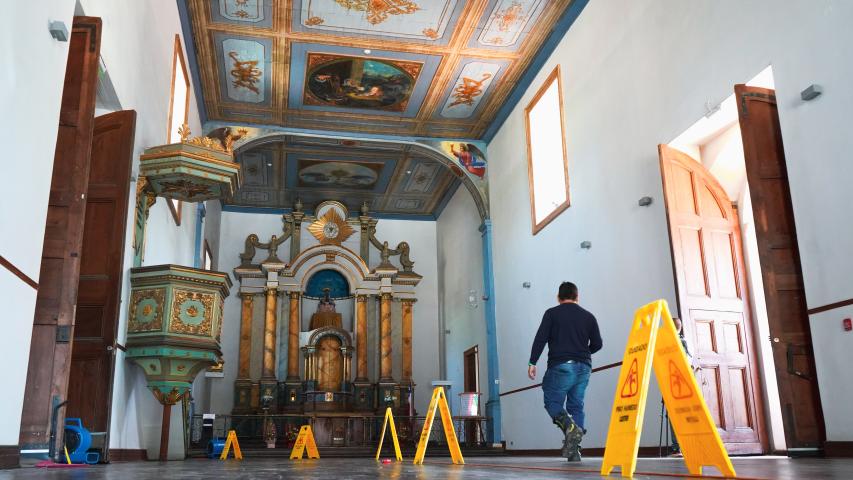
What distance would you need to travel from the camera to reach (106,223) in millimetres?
6637

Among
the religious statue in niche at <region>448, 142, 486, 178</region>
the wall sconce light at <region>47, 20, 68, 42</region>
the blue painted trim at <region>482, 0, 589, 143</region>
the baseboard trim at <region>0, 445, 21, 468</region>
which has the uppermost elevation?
the blue painted trim at <region>482, 0, 589, 143</region>

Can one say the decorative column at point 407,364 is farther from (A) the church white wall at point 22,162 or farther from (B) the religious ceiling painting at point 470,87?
(A) the church white wall at point 22,162

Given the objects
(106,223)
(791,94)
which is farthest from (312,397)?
(791,94)

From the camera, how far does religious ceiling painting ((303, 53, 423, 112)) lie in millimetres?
12344

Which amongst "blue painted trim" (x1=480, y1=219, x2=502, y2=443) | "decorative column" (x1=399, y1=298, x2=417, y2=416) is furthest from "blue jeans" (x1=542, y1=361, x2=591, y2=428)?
"decorative column" (x1=399, y1=298, x2=417, y2=416)

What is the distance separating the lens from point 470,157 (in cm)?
1507

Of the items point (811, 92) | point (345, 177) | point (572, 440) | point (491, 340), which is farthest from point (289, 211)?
point (811, 92)

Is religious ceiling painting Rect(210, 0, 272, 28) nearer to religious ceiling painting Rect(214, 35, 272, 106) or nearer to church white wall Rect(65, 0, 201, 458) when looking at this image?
religious ceiling painting Rect(214, 35, 272, 106)

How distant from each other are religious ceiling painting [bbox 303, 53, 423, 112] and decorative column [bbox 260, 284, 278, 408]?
6.33 metres

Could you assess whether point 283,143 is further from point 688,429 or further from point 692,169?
point 688,429

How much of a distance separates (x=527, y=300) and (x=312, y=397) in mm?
7325

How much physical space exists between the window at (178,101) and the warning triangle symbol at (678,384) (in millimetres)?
7720

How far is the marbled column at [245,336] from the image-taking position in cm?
1771

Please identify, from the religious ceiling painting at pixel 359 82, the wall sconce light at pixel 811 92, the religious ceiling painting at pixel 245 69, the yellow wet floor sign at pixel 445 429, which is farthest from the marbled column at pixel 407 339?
the wall sconce light at pixel 811 92
